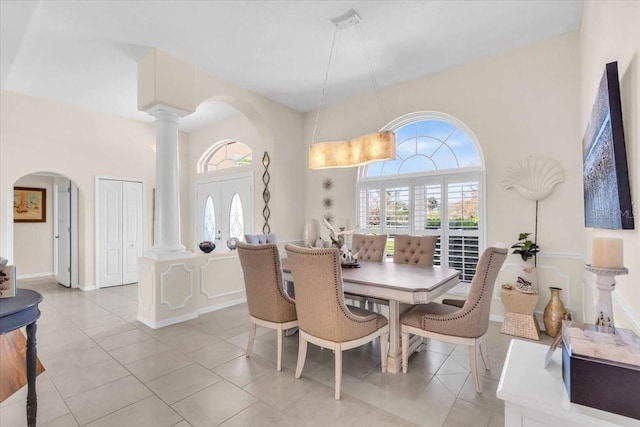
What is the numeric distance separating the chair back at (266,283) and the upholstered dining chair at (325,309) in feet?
0.80

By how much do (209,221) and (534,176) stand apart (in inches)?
228

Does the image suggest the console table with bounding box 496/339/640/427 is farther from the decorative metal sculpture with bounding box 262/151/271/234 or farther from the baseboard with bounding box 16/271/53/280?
the baseboard with bounding box 16/271/53/280

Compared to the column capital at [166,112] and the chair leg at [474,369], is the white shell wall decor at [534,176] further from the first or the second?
the column capital at [166,112]

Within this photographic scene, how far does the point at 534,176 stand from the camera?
3.49 m

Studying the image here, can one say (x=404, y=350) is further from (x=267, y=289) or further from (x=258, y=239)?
(x=258, y=239)

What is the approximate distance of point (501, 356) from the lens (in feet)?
9.08

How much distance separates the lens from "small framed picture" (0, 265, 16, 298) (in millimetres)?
1694

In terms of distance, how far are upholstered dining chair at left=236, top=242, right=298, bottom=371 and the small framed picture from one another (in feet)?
4.49

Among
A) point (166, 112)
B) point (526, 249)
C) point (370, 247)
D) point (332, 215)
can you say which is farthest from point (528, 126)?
point (166, 112)

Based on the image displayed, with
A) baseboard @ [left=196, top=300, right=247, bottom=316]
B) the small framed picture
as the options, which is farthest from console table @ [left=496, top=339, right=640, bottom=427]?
baseboard @ [left=196, top=300, right=247, bottom=316]

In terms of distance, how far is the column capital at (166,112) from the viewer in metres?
3.67

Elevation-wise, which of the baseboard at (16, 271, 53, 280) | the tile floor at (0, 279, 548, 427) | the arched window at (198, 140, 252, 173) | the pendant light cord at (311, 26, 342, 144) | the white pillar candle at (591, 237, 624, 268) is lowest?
the tile floor at (0, 279, 548, 427)

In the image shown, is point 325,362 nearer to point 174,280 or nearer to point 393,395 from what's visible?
point 393,395

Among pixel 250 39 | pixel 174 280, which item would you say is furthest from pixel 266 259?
pixel 250 39
